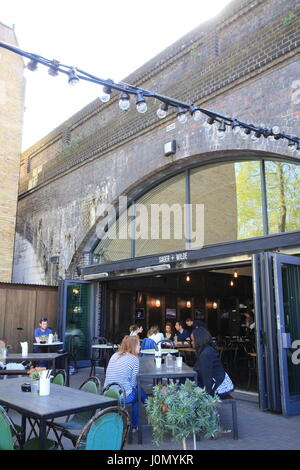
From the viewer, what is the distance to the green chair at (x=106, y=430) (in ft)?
10.6

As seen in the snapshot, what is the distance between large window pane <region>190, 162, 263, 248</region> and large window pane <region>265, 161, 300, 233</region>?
0.30 meters

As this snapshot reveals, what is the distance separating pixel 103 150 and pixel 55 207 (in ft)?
9.75

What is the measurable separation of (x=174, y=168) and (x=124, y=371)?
5947mm

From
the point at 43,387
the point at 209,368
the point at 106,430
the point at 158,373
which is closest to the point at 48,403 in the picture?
the point at 43,387

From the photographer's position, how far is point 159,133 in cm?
1046

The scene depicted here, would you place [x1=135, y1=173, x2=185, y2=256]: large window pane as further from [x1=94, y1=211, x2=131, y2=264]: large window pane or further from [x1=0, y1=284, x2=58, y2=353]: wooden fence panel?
[x1=0, y1=284, x2=58, y2=353]: wooden fence panel

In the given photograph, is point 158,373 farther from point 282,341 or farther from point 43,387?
point 282,341

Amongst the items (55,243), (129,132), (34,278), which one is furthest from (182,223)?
(34,278)

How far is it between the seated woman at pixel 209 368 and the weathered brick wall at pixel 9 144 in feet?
30.8

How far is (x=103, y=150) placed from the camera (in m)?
12.2

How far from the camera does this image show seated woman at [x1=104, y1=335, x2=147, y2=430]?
17.6 feet

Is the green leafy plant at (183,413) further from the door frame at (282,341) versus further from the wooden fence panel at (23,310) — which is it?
the wooden fence panel at (23,310)

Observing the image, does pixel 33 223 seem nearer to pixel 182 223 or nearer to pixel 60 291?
pixel 60 291

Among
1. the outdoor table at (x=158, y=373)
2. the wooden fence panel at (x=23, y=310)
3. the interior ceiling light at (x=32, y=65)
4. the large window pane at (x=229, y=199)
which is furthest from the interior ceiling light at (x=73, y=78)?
the wooden fence panel at (x=23, y=310)
